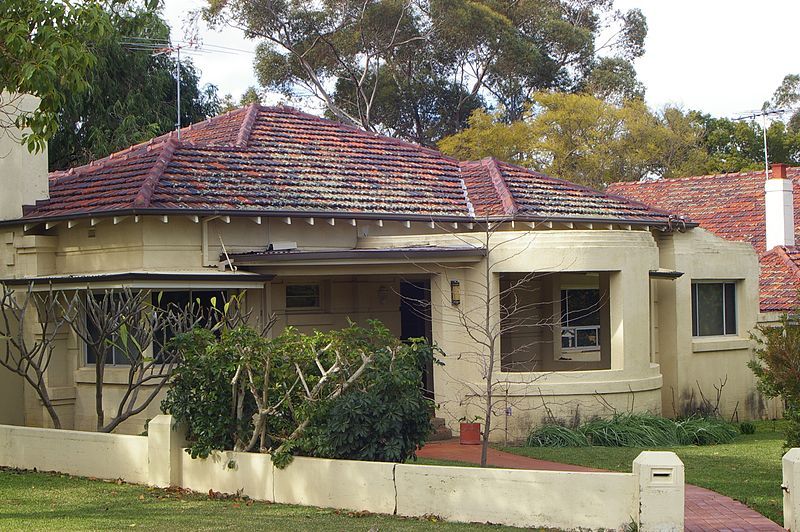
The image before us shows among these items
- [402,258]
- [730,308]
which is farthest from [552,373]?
[730,308]

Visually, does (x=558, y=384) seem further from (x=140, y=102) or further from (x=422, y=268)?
(x=140, y=102)

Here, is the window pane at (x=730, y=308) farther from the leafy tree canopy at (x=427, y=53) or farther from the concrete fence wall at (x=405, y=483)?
the leafy tree canopy at (x=427, y=53)

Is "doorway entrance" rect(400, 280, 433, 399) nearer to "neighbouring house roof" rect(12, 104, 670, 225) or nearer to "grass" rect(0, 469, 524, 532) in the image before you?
"neighbouring house roof" rect(12, 104, 670, 225)

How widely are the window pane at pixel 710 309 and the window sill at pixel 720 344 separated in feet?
0.61

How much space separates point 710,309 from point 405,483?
1274 cm

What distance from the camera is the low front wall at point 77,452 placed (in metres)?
13.7

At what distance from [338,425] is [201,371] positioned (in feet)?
6.67

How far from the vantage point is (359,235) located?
19.7 meters

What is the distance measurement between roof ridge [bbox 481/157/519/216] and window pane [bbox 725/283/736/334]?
533 centimetres

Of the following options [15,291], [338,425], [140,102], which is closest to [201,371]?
[338,425]

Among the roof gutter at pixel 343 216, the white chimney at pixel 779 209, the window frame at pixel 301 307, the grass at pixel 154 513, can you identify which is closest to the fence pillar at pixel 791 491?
the grass at pixel 154 513

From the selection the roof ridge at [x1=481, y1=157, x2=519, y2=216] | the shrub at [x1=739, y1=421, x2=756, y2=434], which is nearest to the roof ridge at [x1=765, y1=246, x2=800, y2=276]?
the shrub at [x1=739, y1=421, x2=756, y2=434]

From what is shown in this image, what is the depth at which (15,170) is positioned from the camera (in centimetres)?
1886

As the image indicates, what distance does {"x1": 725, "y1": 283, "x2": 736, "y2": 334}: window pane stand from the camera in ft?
74.6
